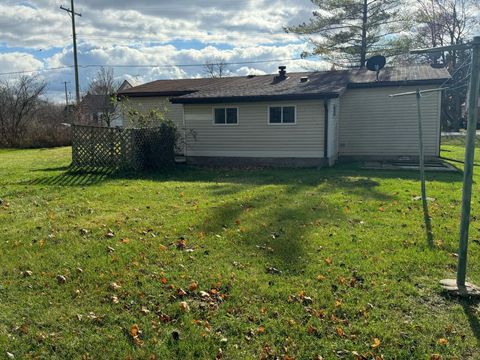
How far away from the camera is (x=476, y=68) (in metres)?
3.46

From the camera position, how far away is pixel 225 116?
49.7ft

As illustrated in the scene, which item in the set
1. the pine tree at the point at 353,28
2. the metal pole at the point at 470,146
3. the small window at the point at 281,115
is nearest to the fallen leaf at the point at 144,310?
the metal pole at the point at 470,146

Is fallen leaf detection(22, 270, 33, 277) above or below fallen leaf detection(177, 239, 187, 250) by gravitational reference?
below

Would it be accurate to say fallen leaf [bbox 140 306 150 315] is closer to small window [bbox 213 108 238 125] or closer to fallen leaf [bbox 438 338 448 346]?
fallen leaf [bbox 438 338 448 346]

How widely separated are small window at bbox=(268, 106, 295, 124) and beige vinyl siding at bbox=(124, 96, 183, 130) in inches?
237

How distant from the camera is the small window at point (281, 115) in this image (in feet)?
46.9

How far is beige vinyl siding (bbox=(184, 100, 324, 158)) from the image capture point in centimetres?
1405

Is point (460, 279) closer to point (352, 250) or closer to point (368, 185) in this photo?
point (352, 250)

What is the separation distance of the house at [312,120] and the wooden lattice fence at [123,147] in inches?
79.9

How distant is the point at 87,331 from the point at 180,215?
3.64m

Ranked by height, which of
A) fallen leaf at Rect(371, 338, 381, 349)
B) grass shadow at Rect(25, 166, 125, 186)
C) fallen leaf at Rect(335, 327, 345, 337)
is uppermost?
grass shadow at Rect(25, 166, 125, 186)

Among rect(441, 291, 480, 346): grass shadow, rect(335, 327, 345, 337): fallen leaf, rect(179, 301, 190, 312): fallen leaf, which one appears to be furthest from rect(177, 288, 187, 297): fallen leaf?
rect(441, 291, 480, 346): grass shadow

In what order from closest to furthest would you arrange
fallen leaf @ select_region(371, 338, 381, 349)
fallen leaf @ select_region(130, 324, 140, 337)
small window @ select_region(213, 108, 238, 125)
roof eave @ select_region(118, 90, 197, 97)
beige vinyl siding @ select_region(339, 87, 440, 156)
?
fallen leaf @ select_region(371, 338, 381, 349) → fallen leaf @ select_region(130, 324, 140, 337) → small window @ select_region(213, 108, 238, 125) → beige vinyl siding @ select_region(339, 87, 440, 156) → roof eave @ select_region(118, 90, 197, 97)

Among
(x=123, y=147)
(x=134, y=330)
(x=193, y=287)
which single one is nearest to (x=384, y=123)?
(x=123, y=147)
